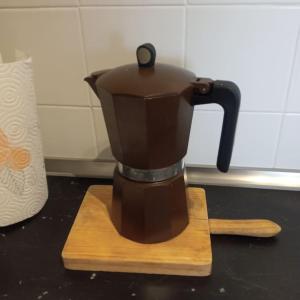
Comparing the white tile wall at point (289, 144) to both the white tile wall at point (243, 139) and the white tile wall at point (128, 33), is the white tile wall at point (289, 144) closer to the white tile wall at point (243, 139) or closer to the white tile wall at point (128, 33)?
the white tile wall at point (243, 139)

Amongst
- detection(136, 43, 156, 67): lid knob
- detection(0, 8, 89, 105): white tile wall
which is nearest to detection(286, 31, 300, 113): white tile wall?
detection(136, 43, 156, 67): lid knob

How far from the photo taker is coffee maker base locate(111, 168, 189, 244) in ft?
1.71

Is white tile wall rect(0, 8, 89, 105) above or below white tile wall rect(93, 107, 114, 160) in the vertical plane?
above

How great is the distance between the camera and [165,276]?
0.53 metres

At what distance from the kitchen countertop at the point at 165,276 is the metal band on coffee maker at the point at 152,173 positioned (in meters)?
0.16

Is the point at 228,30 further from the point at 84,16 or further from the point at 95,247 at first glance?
the point at 95,247

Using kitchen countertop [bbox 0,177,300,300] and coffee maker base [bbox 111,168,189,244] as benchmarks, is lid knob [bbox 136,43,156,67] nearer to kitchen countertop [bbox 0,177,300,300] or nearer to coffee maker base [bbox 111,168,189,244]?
coffee maker base [bbox 111,168,189,244]

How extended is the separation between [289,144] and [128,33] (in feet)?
1.33

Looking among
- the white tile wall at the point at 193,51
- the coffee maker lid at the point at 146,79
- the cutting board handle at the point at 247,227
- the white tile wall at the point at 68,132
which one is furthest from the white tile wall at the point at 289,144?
the white tile wall at the point at 68,132

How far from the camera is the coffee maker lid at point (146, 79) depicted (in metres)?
0.43

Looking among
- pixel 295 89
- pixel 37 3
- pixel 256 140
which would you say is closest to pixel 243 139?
pixel 256 140

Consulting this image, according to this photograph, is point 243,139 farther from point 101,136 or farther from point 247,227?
point 101,136

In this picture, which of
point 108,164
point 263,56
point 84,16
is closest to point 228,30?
point 263,56

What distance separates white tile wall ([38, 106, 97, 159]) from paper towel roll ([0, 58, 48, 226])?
0.15 metres
